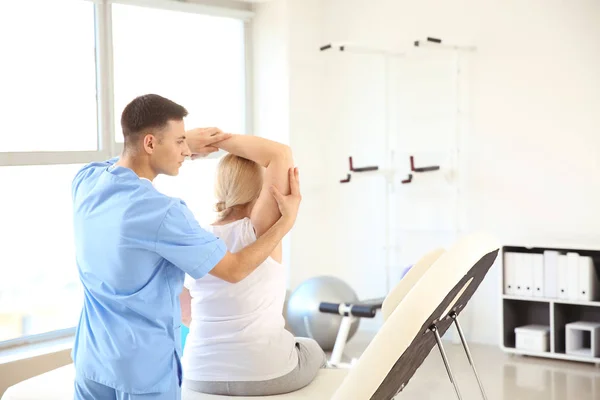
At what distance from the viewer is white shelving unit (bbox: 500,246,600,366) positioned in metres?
4.79

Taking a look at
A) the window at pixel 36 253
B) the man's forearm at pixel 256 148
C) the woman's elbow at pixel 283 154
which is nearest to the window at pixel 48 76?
the window at pixel 36 253

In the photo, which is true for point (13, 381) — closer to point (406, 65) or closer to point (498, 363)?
point (498, 363)

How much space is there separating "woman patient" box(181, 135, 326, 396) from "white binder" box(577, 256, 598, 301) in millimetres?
2605

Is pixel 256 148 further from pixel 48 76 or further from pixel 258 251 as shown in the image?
pixel 48 76

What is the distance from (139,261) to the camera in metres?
2.13

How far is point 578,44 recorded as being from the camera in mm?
4941

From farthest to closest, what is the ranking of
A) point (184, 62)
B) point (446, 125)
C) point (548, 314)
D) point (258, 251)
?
1. point (446, 125)
2. point (184, 62)
3. point (548, 314)
4. point (258, 251)

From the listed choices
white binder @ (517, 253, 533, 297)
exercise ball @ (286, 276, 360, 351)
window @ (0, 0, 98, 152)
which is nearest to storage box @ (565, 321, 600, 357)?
white binder @ (517, 253, 533, 297)

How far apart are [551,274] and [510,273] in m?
0.25

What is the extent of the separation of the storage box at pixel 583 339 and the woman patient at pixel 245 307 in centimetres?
260

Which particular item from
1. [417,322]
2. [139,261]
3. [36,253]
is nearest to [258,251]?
[139,261]

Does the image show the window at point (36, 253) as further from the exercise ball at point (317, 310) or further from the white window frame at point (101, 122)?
the exercise ball at point (317, 310)

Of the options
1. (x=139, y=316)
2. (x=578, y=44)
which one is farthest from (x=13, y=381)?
(x=578, y=44)

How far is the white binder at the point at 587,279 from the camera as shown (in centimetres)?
468
